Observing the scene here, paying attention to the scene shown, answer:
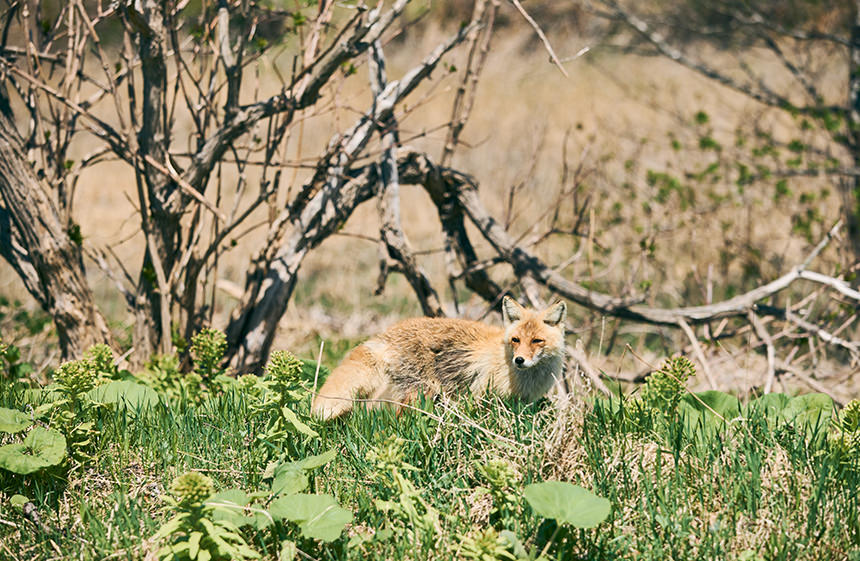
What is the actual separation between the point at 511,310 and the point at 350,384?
1154 millimetres

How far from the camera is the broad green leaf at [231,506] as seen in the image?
3615mm

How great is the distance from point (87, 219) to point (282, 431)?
37.9ft

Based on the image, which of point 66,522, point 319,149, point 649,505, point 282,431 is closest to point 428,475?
point 282,431

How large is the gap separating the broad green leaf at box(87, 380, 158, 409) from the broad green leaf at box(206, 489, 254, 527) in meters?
1.31

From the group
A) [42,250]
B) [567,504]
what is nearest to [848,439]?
[567,504]

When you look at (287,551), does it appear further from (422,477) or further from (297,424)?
(422,477)

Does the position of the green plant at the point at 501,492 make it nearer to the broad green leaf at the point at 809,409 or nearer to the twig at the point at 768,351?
the broad green leaf at the point at 809,409

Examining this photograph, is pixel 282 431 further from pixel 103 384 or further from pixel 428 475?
pixel 103 384

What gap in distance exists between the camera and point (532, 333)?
5.04 meters

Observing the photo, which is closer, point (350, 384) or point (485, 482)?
point (485, 482)

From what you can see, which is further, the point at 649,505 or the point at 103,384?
the point at 103,384

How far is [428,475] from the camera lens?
13.9ft

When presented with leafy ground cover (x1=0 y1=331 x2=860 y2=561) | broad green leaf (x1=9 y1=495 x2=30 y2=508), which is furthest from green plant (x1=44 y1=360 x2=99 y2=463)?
broad green leaf (x1=9 y1=495 x2=30 y2=508)

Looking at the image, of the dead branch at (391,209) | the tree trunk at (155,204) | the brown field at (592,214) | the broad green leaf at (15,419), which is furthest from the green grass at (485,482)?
the dead branch at (391,209)
